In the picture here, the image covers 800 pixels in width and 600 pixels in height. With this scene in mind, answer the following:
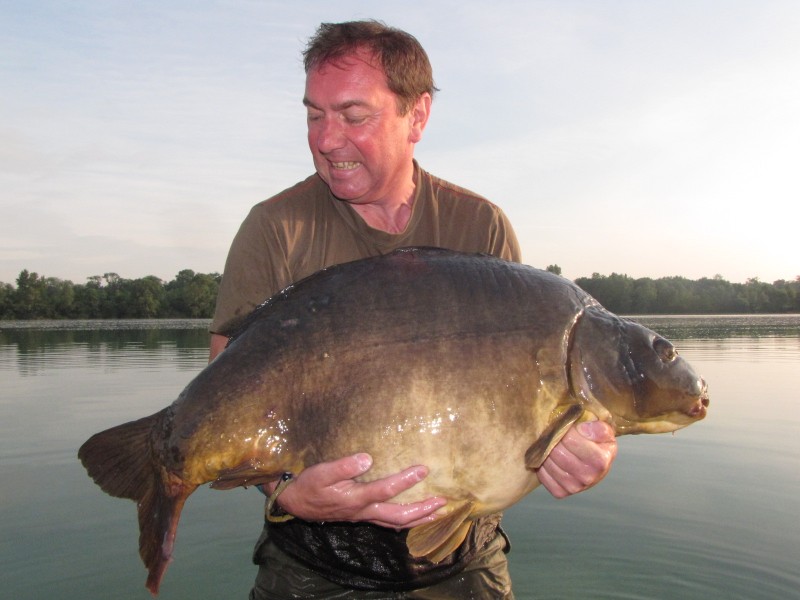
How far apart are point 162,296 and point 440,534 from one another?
2874 inches

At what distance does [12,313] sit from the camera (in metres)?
70.6

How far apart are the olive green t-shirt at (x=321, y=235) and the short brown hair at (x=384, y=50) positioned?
0.43 metres

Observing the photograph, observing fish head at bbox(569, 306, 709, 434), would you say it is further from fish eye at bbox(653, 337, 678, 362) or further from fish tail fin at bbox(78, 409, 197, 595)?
fish tail fin at bbox(78, 409, 197, 595)

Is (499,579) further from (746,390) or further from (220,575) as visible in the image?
(746,390)

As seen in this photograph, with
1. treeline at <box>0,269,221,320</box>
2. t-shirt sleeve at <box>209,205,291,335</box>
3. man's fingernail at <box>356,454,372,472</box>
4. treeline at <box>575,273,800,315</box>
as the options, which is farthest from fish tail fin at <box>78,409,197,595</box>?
treeline at <box>0,269,221,320</box>

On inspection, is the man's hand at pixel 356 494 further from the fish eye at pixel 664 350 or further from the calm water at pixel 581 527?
the calm water at pixel 581 527

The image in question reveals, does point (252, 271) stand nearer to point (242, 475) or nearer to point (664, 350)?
point (242, 475)

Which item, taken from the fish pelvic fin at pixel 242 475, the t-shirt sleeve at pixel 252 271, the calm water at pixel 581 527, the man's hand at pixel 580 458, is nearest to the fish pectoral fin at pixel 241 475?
the fish pelvic fin at pixel 242 475

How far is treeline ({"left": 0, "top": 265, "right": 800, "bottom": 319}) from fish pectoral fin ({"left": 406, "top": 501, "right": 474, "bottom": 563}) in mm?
52867

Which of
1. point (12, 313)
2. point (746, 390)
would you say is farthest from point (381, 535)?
point (12, 313)

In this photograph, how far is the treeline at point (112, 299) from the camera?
69.8 meters

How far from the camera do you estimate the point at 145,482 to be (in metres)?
2.66

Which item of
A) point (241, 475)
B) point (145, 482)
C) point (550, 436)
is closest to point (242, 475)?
point (241, 475)

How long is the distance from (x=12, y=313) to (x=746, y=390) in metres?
71.1
